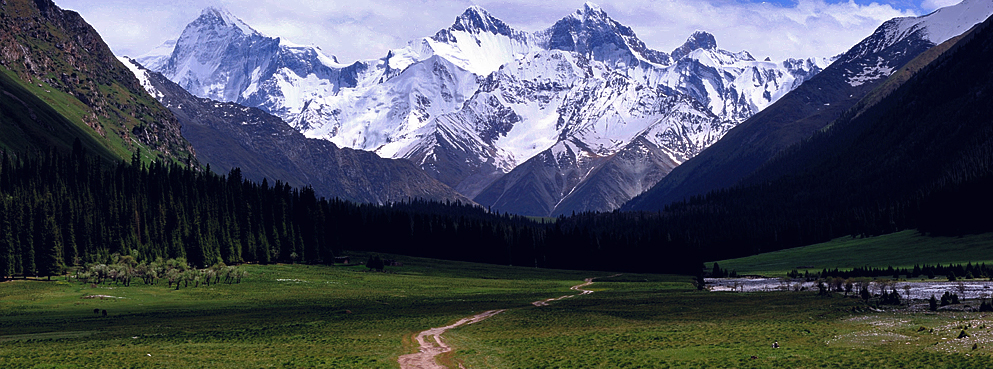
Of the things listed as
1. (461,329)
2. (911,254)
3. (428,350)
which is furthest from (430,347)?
(911,254)

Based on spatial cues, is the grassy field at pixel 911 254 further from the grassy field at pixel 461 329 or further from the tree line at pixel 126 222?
the tree line at pixel 126 222

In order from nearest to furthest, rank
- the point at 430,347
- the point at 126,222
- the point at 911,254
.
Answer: the point at 430,347
the point at 126,222
the point at 911,254

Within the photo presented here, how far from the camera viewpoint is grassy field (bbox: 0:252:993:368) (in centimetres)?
5238

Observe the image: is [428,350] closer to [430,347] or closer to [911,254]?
[430,347]

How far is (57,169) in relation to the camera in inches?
6944

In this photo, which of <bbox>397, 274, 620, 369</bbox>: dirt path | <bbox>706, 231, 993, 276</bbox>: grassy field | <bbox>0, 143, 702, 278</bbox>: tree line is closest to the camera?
<bbox>397, 274, 620, 369</bbox>: dirt path

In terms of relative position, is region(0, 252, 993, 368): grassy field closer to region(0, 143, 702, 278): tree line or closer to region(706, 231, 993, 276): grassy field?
region(0, 143, 702, 278): tree line

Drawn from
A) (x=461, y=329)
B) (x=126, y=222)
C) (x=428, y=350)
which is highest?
(x=126, y=222)

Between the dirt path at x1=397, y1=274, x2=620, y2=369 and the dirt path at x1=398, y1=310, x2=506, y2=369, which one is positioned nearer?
the dirt path at x1=398, y1=310, x2=506, y2=369

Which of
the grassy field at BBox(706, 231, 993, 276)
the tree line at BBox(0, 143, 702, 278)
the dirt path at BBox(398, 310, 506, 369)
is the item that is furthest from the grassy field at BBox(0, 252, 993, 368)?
the grassy field at BBox(706, 231, 993, 276)

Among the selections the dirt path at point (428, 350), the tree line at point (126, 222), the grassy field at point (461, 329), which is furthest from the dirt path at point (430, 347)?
the tree line at point (126, 222)

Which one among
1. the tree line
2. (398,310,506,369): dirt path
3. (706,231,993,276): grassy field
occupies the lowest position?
(398,310,506,369): dirt path

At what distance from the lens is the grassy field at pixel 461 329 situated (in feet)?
172

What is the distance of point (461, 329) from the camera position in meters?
77.4
